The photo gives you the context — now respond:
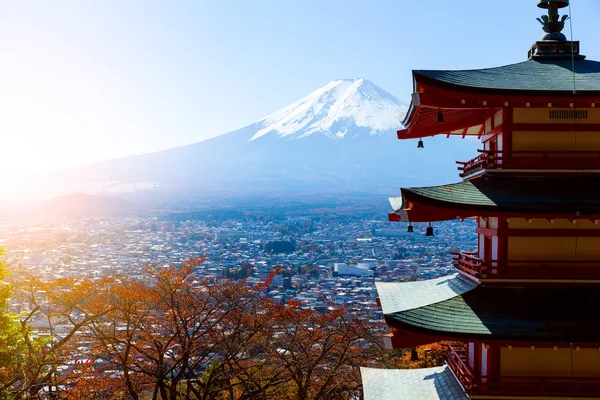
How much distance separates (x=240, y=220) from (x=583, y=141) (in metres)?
93.0

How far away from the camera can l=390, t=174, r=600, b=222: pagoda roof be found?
8219 millimetres

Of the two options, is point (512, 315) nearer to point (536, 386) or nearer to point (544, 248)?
point (536, 386)

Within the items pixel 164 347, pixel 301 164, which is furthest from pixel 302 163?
pixel 164 347

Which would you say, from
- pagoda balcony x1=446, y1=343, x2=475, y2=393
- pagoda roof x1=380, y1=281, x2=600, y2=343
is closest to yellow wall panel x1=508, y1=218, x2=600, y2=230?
pagoda roof x1=380, y1=281, x2=600, y2=343

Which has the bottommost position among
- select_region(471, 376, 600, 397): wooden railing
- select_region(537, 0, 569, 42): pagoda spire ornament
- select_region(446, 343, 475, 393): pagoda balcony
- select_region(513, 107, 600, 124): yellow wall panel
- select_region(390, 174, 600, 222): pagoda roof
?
select_region(446, 343, 475, 393): pagoda balcony

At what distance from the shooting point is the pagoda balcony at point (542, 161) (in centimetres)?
873

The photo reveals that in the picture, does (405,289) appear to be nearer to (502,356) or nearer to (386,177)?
(502,356)

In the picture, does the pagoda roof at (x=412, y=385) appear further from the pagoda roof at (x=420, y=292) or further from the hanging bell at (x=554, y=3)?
the hanging bell at (x=554, y=3)

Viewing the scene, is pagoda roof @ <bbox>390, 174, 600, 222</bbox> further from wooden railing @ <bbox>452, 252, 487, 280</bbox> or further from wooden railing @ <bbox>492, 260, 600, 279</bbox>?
wooden railing @ <bbox>492, 260, 600, 279</bbox>

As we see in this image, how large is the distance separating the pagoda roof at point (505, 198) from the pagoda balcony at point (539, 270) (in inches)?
32.8

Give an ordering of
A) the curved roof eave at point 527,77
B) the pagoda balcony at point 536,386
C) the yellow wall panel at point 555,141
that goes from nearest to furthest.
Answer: the pagoda balcony at point 536,386 < the curved roof eave at point 527,77 < the yellow wall panel at point 555,141

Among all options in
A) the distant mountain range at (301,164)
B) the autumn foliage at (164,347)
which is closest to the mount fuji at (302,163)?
the distant mountain range at (301,164)

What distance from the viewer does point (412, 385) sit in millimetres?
10898

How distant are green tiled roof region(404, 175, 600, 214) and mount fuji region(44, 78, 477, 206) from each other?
139 meters
